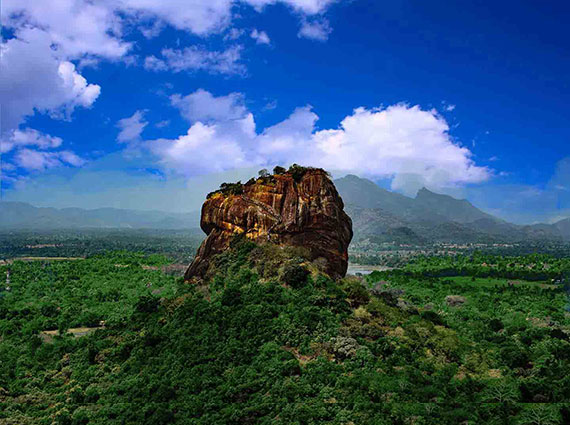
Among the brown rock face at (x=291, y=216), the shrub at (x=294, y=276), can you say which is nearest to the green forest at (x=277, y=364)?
the shrub at (x=294, y=276)

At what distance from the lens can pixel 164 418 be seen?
58.9 feet

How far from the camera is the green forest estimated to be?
17.1 metres

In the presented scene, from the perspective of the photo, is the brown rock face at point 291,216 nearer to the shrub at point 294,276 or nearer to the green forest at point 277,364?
the green forest at point 277,364

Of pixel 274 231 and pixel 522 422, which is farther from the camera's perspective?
pixel 274 231

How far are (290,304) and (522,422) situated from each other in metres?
12.6

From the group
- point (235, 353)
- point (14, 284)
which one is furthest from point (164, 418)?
point (14, 284)

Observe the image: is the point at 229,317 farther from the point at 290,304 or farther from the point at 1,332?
the point at 1,332

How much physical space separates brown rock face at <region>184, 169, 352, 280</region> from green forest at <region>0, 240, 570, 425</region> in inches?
65.1

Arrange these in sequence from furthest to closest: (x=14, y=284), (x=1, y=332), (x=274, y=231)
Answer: (x=14, y=284) < (x=1, y=332) < (x=274, y=231)

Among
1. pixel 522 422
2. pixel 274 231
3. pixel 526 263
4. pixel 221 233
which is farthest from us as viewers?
pixel 526 263

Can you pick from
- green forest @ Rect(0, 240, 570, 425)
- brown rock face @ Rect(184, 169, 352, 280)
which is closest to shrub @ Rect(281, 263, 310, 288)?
green forest @ Rect(0, 240, 570, 425)

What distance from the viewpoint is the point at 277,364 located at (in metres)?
19.6

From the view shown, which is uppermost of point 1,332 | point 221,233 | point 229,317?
point 221,233

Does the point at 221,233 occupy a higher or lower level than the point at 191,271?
higher
